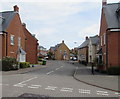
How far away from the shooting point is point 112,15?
23.9 meters

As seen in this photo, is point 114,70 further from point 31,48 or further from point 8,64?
point 31,48

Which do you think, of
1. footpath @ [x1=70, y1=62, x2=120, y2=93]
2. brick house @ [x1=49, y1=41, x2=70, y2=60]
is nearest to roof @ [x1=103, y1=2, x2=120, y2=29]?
footpath @ [x1=70, y1=62, x2=120, y2=93]

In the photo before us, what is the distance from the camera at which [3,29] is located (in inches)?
1131

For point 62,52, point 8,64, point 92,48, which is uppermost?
point 92,48

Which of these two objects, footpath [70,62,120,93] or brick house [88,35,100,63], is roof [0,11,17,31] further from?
brick house [88,35,100,63]

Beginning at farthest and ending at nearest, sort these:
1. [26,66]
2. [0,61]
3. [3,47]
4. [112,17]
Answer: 1. [26,66]
2. [3,47]
3. [0,61]
4. [112,17]

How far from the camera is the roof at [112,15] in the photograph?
2232 cm

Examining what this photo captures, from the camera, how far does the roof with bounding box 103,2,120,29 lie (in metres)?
22.3

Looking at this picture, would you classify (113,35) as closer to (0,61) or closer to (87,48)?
(0,61)

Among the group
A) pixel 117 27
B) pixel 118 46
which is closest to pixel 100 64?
pixel 118 46

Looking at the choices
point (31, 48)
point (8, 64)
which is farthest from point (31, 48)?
point (8, 64)

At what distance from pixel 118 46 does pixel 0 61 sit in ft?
51.2

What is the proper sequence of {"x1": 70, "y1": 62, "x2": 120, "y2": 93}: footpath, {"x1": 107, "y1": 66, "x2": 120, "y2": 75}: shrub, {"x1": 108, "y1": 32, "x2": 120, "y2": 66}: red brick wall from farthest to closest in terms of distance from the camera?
{"x1": 108, "y1": 32, "x2": 120, "y2": 66}: red brick wall
{"x1": 107, "y1": 66, "x2": 120, "y2": 75}: shrub
{"x1": 70, "y1": 62, "x2": 120, "y2": 93}: footpath

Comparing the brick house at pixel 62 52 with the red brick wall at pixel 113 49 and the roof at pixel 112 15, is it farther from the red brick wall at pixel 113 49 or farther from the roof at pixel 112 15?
the red brick wall at pixel 113 49
